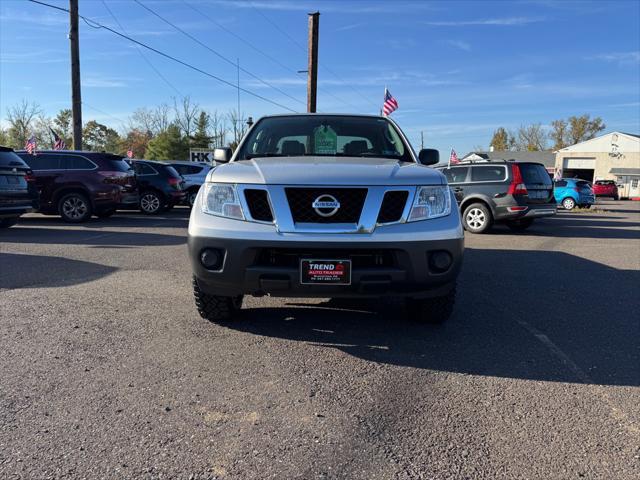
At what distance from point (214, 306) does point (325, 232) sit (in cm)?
134

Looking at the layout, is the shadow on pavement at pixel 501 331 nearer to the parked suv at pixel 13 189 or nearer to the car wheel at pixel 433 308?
the car wheel at pixel 433 308

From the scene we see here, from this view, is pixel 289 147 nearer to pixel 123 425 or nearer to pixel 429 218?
pixel 429 218

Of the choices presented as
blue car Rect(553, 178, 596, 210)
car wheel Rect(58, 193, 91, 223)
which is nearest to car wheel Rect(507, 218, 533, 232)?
car wheel Rect(58, 193, 91, 223)

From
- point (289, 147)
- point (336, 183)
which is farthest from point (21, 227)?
point (336, 183)

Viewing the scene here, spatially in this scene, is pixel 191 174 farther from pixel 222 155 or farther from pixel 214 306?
pixel 214 306

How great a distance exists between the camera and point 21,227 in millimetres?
11352

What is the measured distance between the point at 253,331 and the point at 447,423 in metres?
1.89

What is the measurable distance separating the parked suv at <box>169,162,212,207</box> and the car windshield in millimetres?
12658

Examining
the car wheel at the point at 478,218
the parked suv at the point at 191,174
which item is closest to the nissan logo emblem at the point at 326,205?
the car wheel at the point at 478,218

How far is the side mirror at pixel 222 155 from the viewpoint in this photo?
4957 mm

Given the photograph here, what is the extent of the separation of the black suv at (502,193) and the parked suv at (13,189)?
32.2ft

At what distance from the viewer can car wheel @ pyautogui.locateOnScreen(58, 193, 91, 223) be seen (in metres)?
12.2

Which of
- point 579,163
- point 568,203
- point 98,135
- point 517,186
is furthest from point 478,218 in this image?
point 98,135

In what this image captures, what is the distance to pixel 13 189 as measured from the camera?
9961 millimetres
